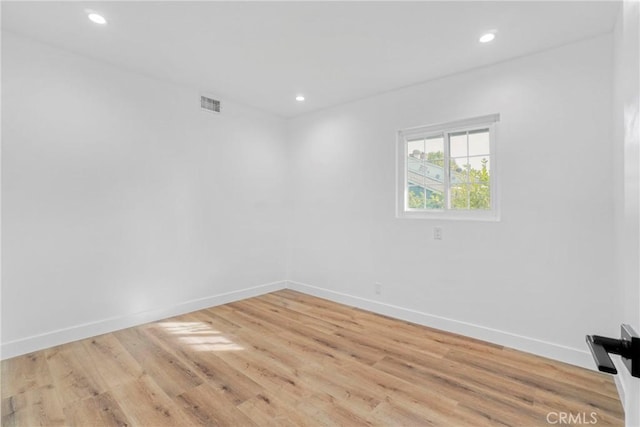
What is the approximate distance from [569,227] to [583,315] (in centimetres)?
71

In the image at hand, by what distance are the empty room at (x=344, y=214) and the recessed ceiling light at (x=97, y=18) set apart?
24 mm

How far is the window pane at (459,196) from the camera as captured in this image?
3168mm

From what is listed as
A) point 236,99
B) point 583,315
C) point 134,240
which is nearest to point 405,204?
point 583,315

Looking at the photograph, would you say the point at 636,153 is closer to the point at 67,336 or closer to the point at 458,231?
the point at 458,231

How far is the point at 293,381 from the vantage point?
2242mm

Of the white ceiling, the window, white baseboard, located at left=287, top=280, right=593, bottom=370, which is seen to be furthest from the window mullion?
white baseboard, located at left=287, top=280, right=593, bottom=370

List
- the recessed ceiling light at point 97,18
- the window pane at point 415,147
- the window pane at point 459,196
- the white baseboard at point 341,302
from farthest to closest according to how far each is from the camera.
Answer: the window pane at point 415,147, the window pane at point 459,196, the white baseboard at point 341,302, the recessed ceiling light at point 97,18

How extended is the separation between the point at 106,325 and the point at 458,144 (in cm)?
403

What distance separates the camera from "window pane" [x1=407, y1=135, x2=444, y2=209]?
11.1 feet

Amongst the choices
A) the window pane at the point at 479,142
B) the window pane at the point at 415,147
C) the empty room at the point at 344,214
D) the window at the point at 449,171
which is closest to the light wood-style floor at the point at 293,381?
the empty room at the point at 344,214

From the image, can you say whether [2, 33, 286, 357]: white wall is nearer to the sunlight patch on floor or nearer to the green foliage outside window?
the sunlight patch on floor

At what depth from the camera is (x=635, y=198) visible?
0.60 metres

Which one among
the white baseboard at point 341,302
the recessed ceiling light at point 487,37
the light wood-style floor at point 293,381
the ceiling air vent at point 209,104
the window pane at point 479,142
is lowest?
the light wood-style floor at point 293,381

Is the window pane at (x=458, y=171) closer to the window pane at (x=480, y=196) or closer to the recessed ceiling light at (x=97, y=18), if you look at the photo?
the window pane at (x=480, y=196)
